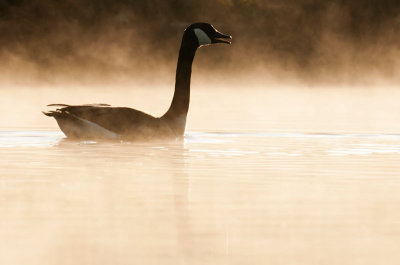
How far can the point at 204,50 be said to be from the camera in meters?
50.8

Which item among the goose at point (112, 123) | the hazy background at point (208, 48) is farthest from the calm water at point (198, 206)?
the hazy background at point (208, 48)

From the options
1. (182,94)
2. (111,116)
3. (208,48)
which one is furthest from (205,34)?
(208,48)

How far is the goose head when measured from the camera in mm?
14320

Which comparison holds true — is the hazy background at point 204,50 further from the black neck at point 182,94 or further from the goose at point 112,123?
the goose at point 112,123

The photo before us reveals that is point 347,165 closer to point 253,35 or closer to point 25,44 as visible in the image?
point 253,35

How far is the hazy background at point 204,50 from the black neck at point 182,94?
31.5 m

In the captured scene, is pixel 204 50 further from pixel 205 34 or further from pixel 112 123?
pixel 112 123

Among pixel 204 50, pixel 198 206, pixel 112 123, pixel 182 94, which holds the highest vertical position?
pixel 204 50

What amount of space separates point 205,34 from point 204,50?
3648 cm

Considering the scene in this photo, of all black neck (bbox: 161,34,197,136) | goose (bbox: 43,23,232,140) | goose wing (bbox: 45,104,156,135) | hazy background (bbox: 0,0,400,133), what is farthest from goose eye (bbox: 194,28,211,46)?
hazy background (bbox: 0,0,400,133)

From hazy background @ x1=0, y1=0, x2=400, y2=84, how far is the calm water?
35.9 m

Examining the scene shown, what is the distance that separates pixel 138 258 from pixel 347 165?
16.8ft

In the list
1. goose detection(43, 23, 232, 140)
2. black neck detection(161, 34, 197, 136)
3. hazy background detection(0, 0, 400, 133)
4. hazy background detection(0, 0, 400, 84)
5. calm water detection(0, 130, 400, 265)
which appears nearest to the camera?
calm water detection(0, 130, 400, 265)

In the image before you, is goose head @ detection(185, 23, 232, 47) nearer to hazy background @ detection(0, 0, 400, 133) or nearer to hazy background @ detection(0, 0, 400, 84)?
hazy background @ detection(0, 0, 400, 133)
